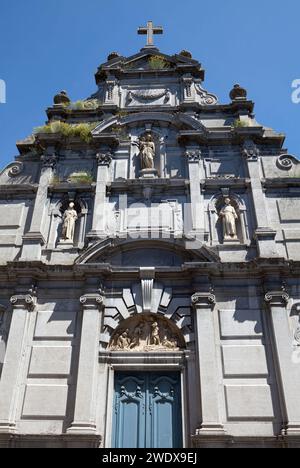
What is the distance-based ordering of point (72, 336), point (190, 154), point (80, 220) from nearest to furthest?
point (72, 336) < point (80, 220) < point (190, 154)

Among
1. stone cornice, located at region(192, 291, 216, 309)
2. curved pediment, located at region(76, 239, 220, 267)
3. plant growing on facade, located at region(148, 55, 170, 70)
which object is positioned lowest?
stone cornice, located at region(192, 291, 216, 309)

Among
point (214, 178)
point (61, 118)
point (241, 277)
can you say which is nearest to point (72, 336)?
point (241, 277)

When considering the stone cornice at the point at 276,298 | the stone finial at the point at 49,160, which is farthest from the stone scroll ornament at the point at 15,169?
the stone cornice at the point at 276,298

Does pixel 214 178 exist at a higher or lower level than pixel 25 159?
lower

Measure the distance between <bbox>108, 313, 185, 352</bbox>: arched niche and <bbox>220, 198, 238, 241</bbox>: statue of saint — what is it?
292 centimetres

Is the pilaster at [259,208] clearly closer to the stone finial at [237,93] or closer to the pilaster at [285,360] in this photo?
the pilaster at [285,360]

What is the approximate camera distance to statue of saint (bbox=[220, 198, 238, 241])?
1204 centimetres

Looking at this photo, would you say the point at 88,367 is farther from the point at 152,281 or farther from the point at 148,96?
the point at 148,96

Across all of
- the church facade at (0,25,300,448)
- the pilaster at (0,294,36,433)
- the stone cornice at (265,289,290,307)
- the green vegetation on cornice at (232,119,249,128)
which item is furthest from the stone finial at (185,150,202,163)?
the pilaster at (0,294,36,433)

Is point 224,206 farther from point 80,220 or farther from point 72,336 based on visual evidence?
point 72,336

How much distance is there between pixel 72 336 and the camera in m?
10.7

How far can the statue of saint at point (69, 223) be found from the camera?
40.4ft

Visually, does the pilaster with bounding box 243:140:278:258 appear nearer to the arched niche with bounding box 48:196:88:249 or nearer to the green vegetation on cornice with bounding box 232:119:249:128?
the green vegetation on cornice with bounding box 232:119:249:128
